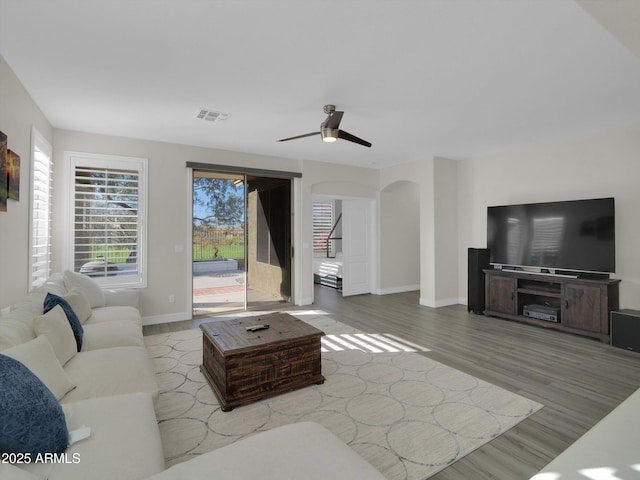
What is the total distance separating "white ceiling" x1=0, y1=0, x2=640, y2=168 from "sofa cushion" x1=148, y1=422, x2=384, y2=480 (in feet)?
7.57

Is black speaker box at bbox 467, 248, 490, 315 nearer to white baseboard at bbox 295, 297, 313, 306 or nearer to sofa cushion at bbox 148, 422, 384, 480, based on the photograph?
white baseboard at bbox 295, 297, 313, 306

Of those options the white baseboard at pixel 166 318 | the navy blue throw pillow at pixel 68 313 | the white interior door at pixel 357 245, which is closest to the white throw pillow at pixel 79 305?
the navy blue throw pillow at pixel 68 313

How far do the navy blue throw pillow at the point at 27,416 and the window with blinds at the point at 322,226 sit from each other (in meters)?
8.77

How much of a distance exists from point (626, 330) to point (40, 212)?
674cm

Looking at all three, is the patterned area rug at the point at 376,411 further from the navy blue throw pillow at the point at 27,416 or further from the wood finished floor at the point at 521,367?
the navy blue throw pillow at the point at 27,416

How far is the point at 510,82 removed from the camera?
A: 10.3 feet

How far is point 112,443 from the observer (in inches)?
56.9

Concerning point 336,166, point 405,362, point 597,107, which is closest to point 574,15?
point 597,107

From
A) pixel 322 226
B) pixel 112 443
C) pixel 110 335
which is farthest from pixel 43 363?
pixel 322 226

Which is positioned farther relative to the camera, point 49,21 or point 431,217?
point 431,217

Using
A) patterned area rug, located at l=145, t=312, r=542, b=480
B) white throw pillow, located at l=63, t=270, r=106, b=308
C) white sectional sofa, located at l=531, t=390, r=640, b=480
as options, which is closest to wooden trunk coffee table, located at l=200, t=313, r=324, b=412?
patterned area rug, located at l=145, t=312, r=542, b=480

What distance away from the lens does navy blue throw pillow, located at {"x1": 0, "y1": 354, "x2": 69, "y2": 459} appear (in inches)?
49.0

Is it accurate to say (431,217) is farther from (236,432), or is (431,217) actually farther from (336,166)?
(236,432)

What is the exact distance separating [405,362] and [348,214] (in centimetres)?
418
